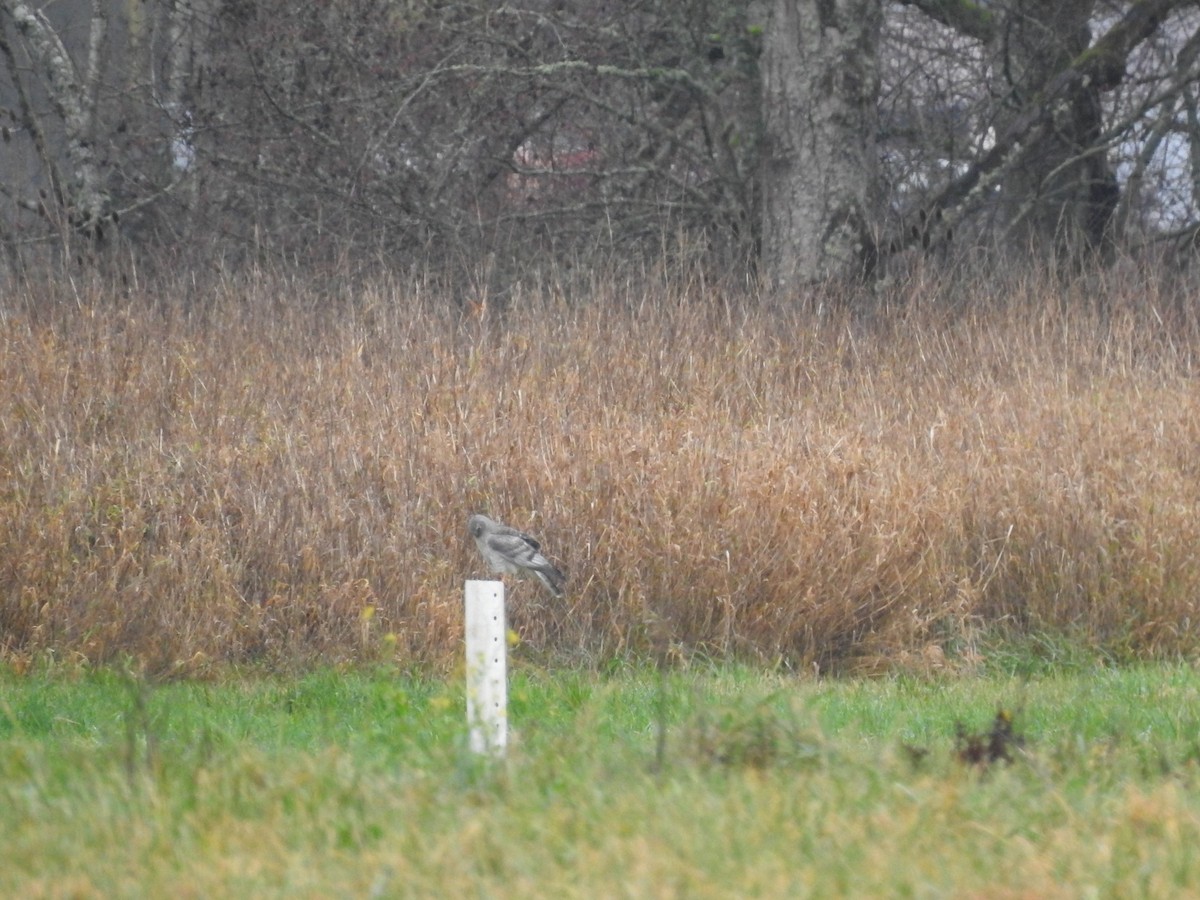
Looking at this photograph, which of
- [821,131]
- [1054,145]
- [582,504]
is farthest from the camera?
[1054,145]

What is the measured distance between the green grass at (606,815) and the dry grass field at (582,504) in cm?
270

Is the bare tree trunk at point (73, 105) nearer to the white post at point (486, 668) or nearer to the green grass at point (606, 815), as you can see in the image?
the green grass at point (606, 815)

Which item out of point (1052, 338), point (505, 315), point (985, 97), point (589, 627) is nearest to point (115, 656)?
point (589, 627)

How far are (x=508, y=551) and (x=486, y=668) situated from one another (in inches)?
117

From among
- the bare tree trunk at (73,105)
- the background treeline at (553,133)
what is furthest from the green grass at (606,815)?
the bare tree trunk at (73,105)

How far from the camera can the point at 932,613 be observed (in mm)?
8398

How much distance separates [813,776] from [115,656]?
4566mm

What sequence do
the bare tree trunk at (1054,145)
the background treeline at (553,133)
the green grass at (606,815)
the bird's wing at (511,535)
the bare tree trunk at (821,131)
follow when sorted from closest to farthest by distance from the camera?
the green grass at (606,815) < the bird's wing at (511,535) < the bare tree trunk at (821,131) < the background treeline at (553,133) < the bare tree trunk at (1054,145)

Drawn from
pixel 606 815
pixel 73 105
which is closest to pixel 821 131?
pixel 73 105

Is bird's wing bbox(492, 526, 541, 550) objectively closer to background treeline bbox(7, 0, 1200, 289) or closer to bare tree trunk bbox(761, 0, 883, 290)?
background treeline bbox(7, 0, 1200, 289)

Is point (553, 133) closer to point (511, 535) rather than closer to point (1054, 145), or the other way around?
point (1054, 145)

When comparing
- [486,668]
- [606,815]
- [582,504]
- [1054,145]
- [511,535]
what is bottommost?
[582,504]

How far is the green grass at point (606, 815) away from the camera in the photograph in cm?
342

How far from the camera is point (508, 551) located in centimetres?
747
